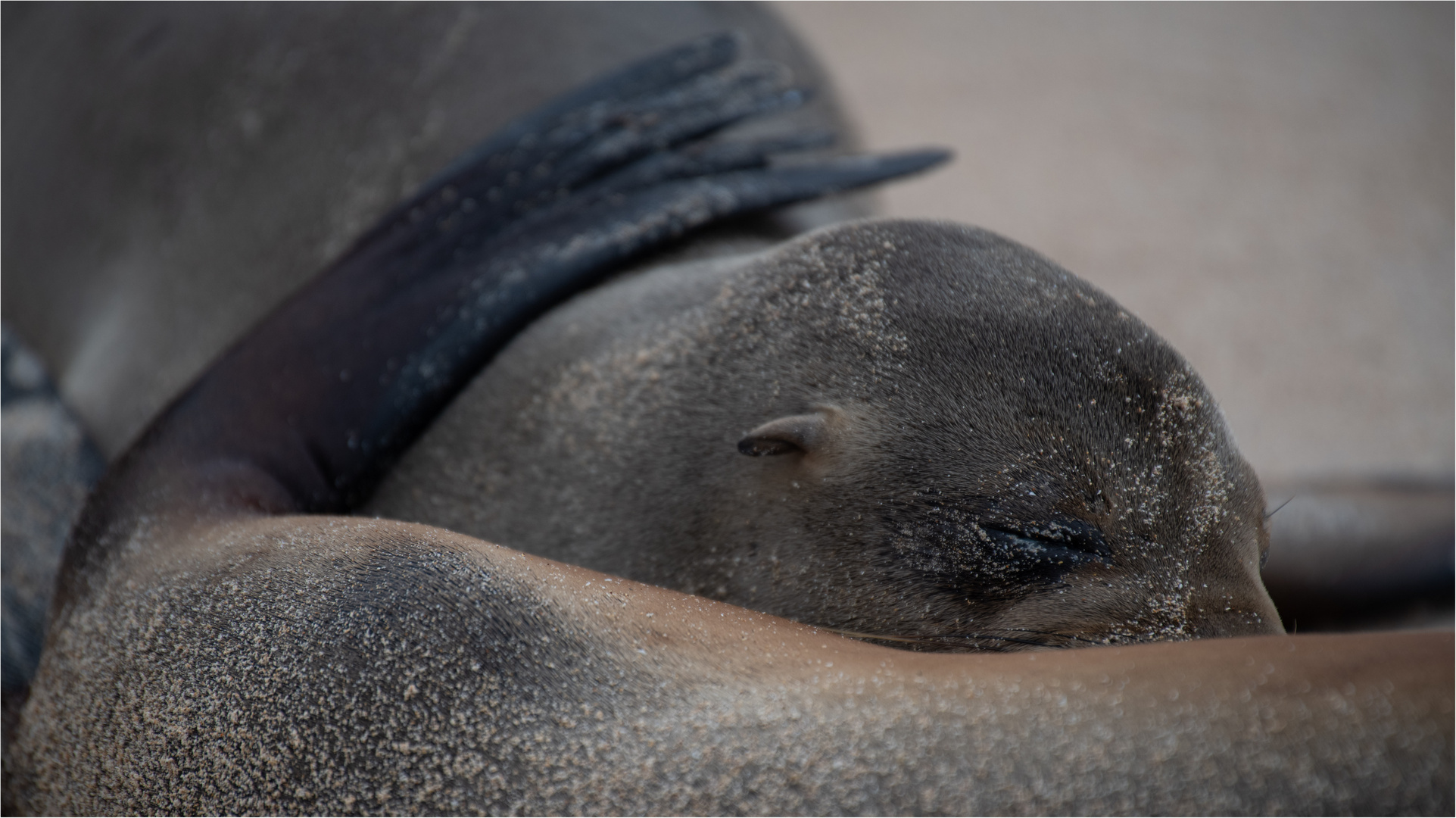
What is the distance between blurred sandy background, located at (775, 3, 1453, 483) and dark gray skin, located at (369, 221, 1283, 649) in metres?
1.16

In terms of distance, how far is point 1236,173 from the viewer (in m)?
3.34

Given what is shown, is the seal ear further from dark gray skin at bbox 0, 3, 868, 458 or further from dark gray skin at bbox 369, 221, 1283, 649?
Answer: dark gray skin at bbox 0, 3, 868, 458

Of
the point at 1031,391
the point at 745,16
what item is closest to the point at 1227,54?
the point at 745,16

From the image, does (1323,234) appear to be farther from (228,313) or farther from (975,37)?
(228,313)

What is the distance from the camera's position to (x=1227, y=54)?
12.7 feet

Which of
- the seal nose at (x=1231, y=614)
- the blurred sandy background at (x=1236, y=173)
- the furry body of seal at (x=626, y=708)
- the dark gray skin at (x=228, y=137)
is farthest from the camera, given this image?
the blurred sandy background at (x=1236, y=173)

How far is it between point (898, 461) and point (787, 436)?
11 centimetres

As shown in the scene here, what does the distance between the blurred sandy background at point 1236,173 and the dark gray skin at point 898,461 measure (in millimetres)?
1162

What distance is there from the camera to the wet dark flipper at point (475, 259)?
1398 millimetres

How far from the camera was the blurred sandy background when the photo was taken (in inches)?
105

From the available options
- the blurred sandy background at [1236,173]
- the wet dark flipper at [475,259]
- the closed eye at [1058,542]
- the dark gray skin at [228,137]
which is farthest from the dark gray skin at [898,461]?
the blurred sandy background at [1236,173]

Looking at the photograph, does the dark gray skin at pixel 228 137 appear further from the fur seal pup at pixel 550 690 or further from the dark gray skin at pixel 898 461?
the fur seal pup at pixel 550 690

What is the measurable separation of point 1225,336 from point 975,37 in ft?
5.66

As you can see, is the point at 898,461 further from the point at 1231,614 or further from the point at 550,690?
the point at 550,690
